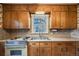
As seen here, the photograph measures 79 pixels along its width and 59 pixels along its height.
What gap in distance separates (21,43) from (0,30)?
2.59 ft

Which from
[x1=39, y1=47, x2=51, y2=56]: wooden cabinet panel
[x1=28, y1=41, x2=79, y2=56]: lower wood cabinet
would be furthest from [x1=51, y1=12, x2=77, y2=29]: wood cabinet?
[x1=39, y1=47, x2=51, y2=56]: wooden cabinet panel

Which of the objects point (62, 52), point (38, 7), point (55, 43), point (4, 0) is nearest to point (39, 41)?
point (55, 43)

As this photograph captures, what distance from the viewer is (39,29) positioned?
506cm

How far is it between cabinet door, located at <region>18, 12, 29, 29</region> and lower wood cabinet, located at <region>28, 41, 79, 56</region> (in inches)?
22.7

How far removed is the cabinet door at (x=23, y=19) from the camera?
4.66 metres

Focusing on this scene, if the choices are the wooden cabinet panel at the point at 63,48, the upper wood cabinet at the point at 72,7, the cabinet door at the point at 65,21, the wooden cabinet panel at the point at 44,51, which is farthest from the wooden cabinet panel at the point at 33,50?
the upper wood cabinet at the point at 72,7

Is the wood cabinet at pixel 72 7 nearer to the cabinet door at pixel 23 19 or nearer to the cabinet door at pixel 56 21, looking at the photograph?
the cabinet door at pixel 56 21

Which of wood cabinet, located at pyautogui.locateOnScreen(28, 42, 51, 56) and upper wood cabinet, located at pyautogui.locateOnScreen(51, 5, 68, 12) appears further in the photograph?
upper wood cabinet, located at pyautogui.locateOnScreen(51, 5, 68, 12)

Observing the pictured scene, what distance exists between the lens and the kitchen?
4.41m

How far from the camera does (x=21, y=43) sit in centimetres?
438

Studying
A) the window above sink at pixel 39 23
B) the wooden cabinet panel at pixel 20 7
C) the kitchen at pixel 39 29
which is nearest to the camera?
the kitchen at pixel 39 29

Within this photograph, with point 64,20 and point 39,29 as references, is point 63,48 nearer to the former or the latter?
point 64,20

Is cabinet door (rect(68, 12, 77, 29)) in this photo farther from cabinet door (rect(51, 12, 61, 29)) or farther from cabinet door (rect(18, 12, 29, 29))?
cabinet door (rect(18, 12, 29, 29))

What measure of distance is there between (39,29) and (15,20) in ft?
2.68
